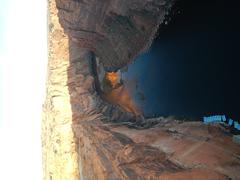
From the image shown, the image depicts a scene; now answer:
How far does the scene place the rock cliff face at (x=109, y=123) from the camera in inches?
82.6

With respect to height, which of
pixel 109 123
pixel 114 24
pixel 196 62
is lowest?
pixel 109 123

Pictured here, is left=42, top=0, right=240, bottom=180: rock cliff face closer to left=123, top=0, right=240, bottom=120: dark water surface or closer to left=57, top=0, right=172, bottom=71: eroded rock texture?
left=57, top=0, right=172, bottom=71: eroded rock texture

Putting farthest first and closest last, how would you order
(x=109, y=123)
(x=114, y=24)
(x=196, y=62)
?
(x=109, y=123)
(x=114, y=24)
(x=196, y=62)

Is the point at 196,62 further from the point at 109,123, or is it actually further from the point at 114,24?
the point at 109,123

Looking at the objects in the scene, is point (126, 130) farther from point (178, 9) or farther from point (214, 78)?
point (178, 9)

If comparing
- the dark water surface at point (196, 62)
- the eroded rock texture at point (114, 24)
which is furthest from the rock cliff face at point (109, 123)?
the dark water surface at point (196, 62)

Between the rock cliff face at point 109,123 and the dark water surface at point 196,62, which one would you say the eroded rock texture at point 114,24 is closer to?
the rock cliff face at point 109,123

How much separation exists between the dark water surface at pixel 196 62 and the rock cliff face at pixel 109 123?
0.64 feet

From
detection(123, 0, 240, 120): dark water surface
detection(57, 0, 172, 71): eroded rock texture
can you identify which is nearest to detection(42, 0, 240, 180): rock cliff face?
detection(57, 0, 172, 71): eroded rock texture

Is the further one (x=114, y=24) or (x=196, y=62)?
(x=114, y=24)

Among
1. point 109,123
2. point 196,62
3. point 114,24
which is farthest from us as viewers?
point 109,123

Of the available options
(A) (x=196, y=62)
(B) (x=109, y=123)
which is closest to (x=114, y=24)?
(A) (x=196, y=62)

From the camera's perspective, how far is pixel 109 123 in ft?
13.5

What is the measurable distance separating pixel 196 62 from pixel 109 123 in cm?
179
